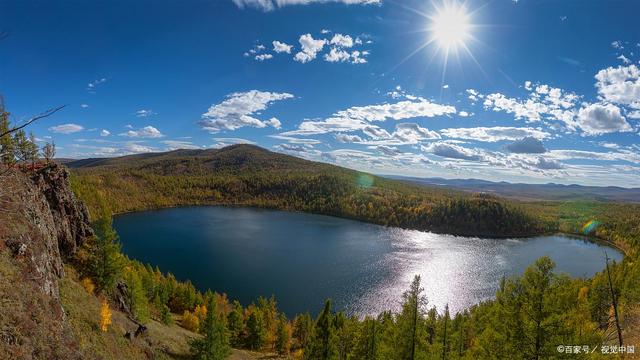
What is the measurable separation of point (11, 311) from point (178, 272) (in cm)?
12027

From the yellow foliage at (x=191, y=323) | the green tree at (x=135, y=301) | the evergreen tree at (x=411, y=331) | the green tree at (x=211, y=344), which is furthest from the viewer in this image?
the yellow foliage at (x=191, y=323)

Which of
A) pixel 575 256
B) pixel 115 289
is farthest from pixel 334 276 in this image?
pixel 575 256

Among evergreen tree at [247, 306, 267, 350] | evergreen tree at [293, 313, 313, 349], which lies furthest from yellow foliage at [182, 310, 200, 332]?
evergreen tree at [293, 313, 313, 349]

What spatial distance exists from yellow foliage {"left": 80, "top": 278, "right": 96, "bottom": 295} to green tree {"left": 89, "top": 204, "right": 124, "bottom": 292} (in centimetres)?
118

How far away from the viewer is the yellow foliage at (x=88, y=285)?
4472 centimetres

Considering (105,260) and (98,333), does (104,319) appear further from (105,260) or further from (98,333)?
(105,260)

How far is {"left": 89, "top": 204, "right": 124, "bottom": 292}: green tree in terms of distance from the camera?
48.1 m

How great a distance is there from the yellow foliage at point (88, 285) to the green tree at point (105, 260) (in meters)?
1.18

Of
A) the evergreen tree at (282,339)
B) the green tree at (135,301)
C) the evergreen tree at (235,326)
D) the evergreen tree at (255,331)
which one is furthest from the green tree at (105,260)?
the evergreen tree at (282,339)

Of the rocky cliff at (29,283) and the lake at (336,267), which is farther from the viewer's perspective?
the lake at (336,267)

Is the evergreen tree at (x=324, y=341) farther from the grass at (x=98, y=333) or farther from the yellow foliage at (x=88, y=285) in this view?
the yellow foliage at (x=88, y=285)

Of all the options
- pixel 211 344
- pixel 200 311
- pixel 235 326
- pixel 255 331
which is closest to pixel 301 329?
pixel 255 331

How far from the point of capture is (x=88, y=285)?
4534 centimetres

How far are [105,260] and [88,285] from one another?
13.4 feet
